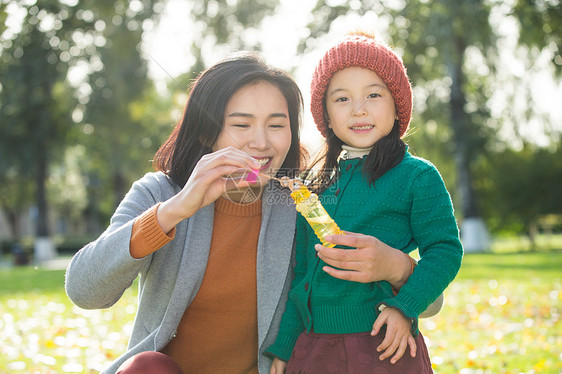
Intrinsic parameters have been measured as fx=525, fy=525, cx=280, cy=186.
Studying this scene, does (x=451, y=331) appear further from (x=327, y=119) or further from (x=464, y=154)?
(x=464, y=154)

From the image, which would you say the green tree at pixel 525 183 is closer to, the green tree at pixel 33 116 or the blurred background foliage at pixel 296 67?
the blurred background foliage at pixel 296 67

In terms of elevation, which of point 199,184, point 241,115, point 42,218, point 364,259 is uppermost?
point 241,115

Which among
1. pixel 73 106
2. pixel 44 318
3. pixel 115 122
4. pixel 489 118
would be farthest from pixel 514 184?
pixel 44 318

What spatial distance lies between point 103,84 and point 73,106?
185 centimetres

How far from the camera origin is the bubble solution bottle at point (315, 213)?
1879 mm

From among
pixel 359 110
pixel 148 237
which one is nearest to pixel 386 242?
pixel 359 110

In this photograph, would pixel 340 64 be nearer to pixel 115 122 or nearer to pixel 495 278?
pixel 495 278

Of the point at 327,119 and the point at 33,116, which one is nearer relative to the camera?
the point at 327,119

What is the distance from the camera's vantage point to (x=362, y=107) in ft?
6.98

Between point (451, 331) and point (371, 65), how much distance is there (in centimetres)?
430

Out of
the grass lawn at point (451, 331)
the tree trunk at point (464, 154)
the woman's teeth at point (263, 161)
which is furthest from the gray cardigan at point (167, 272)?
the tree trunk at point (464, 154)

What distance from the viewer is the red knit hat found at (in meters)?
2.14

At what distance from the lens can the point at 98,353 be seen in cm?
491

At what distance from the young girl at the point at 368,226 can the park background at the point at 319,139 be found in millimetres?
376
